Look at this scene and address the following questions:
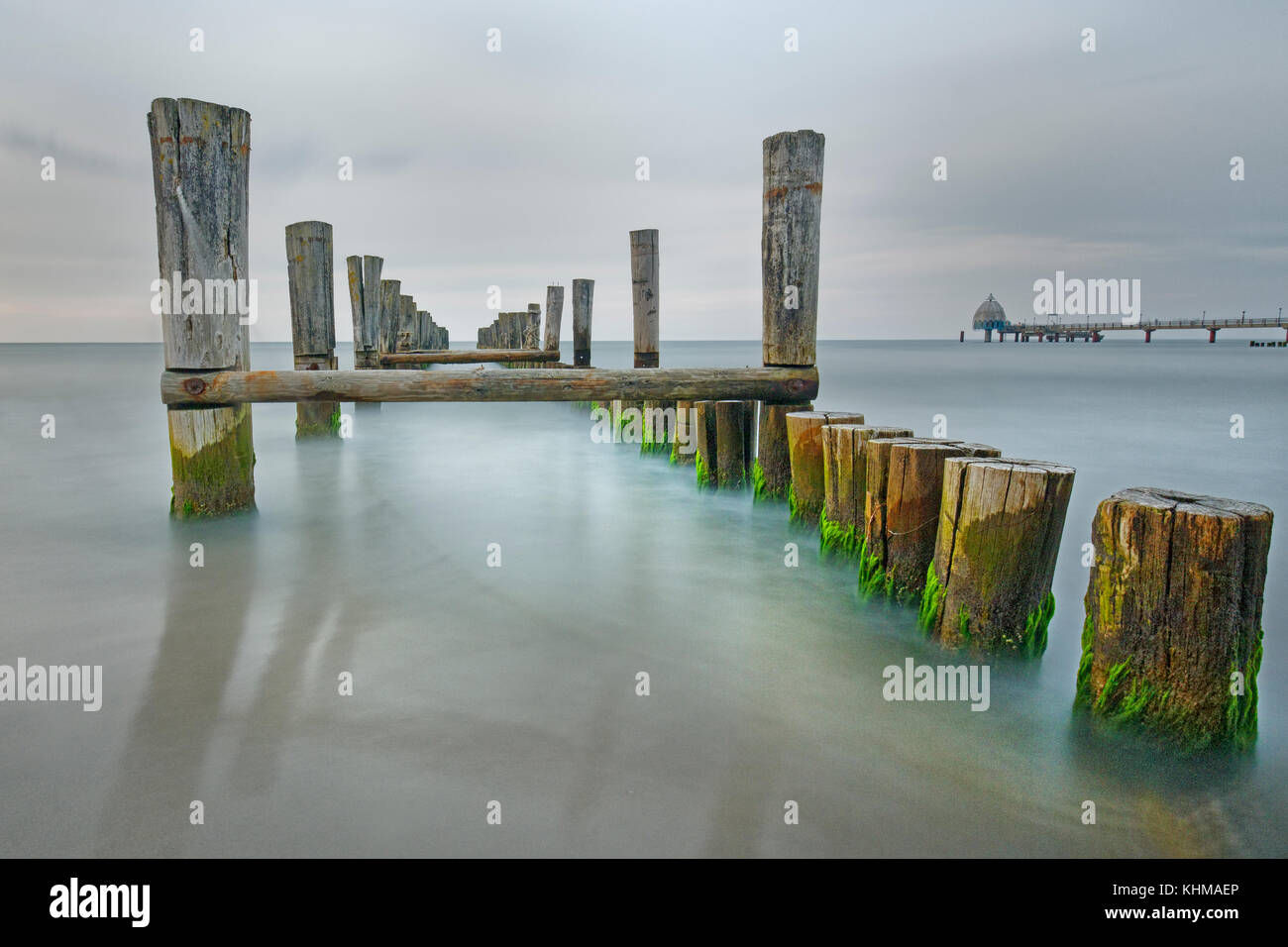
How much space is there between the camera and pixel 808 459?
16.4 feet

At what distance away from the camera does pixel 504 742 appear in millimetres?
2486

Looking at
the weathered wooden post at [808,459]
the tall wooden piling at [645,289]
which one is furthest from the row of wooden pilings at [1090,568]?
the tall wooden piling at [645,289]

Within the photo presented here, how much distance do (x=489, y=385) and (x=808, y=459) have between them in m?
2.21

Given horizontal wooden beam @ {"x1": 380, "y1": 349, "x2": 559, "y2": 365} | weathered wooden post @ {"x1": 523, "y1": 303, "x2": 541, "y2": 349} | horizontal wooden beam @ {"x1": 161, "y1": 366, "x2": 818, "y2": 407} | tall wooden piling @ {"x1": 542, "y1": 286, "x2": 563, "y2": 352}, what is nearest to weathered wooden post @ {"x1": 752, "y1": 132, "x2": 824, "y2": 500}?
horizontal wooden beam @ {"x1": 161, "y1": 366, "x2": 818, "y2": 407}

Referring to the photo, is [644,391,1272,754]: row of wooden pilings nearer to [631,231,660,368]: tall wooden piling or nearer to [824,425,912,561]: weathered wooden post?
[824,425,912,561]: weathered wooden post

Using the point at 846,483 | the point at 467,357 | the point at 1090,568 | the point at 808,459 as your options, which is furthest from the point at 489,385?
the point at 467,357

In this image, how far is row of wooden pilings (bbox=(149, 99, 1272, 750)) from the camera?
7.64 ft

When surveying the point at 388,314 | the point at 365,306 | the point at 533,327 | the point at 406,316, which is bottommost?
the point at 365,306

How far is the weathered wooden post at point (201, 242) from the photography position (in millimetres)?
4625

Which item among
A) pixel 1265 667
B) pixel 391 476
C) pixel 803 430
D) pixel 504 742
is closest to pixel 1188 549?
pixel 1265 667

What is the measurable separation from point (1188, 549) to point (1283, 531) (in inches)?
190

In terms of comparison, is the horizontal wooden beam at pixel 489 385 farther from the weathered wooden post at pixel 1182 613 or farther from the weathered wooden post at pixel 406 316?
the weathered wooden post at pixel 406 316

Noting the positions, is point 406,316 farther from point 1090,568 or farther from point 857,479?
point 1090,568

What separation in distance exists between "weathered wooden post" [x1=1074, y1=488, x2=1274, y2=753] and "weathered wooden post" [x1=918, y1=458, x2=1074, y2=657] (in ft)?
1.12
